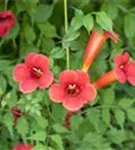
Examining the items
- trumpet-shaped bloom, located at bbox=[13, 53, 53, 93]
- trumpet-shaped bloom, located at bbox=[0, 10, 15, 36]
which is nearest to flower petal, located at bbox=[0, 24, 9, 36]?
trumpet-shaped bloom, located at bbox=[0, 10, 15, 36]

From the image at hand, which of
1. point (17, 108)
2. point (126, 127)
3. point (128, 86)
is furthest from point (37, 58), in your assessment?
point (126, 127)

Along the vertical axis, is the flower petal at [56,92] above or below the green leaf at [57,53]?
below

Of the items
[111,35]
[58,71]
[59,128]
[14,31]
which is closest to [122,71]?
[111,35]

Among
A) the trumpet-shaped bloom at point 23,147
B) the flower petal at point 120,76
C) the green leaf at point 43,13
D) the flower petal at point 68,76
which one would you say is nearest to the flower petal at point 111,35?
the flower petal at point 120,76

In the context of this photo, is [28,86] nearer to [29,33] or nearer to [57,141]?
[57,141]

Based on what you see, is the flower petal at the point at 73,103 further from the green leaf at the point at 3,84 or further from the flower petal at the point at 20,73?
the green leaf at the point at 3,84
